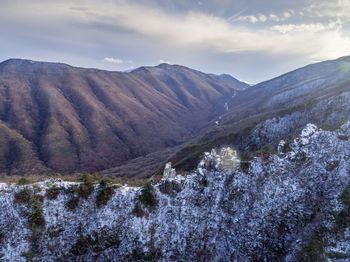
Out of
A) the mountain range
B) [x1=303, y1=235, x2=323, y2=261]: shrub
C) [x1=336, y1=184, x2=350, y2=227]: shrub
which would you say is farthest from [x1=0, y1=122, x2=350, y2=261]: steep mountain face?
the mountain range

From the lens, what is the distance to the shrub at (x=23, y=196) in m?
20.5

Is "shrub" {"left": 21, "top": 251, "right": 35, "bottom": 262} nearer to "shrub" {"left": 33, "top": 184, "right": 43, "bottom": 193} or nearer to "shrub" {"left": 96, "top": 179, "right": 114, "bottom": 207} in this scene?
"shrub" {"left": 33, "top": 184, "right": 43, "bottom": 193}

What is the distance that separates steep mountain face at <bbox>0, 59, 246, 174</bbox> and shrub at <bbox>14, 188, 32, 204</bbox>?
68359mm

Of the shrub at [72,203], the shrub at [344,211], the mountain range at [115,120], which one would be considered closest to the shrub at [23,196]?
the shrub at [72,203]

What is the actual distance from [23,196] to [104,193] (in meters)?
9.10

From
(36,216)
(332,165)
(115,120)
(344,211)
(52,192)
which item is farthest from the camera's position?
(115,120)

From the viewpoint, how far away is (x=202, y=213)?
843 inches

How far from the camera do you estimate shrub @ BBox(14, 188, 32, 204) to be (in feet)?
67.2

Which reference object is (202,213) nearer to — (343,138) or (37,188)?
(343,138)

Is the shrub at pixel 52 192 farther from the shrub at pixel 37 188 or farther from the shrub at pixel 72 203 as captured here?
the shrub at pixel 72 203

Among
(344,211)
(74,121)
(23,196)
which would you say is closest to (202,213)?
(344,211)

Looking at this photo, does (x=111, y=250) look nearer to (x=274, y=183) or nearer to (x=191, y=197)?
(x=191, y=197)

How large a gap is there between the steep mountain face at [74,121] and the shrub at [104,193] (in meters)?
70.4

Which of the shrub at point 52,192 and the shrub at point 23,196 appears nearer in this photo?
the shrub at point 23,196
